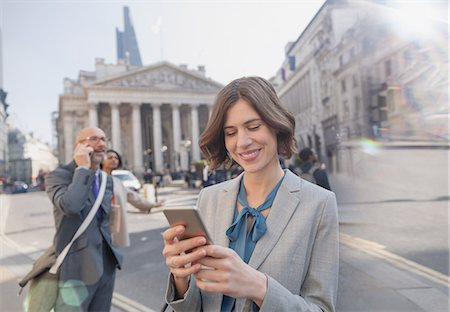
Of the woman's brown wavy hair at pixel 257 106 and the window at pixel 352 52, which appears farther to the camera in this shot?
the window at pixel 352 52

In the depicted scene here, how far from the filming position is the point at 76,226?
96.3 inches

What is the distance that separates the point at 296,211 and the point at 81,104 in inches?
1994

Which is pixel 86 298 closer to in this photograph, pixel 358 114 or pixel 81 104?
pixel 358 114

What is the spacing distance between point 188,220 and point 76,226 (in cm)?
187

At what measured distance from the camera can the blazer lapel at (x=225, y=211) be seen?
47.8 inches

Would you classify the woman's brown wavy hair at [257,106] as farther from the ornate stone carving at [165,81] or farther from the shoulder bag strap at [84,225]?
the ornate stone carving at [165,81]

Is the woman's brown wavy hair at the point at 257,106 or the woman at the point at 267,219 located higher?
the woman's brown wavy hair at the point at 257,106

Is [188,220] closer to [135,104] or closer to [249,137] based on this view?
[249,137]

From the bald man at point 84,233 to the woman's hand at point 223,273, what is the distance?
1.69m

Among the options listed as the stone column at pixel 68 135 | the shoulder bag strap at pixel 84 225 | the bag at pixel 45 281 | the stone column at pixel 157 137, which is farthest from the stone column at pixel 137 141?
the bag at pixel 45 281

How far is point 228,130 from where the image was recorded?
4.06 ft

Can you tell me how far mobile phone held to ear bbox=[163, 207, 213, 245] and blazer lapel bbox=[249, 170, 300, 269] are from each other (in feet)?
0.93

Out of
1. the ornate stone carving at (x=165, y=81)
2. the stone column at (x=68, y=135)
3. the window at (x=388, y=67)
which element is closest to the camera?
the window at (x=388, y=67)

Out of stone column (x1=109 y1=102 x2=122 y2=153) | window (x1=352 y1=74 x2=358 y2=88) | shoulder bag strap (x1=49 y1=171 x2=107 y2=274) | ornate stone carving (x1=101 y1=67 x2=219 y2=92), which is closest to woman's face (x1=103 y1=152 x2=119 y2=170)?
shoulder bag strap (x1=49 y1=171 x2=107 y2=274)
